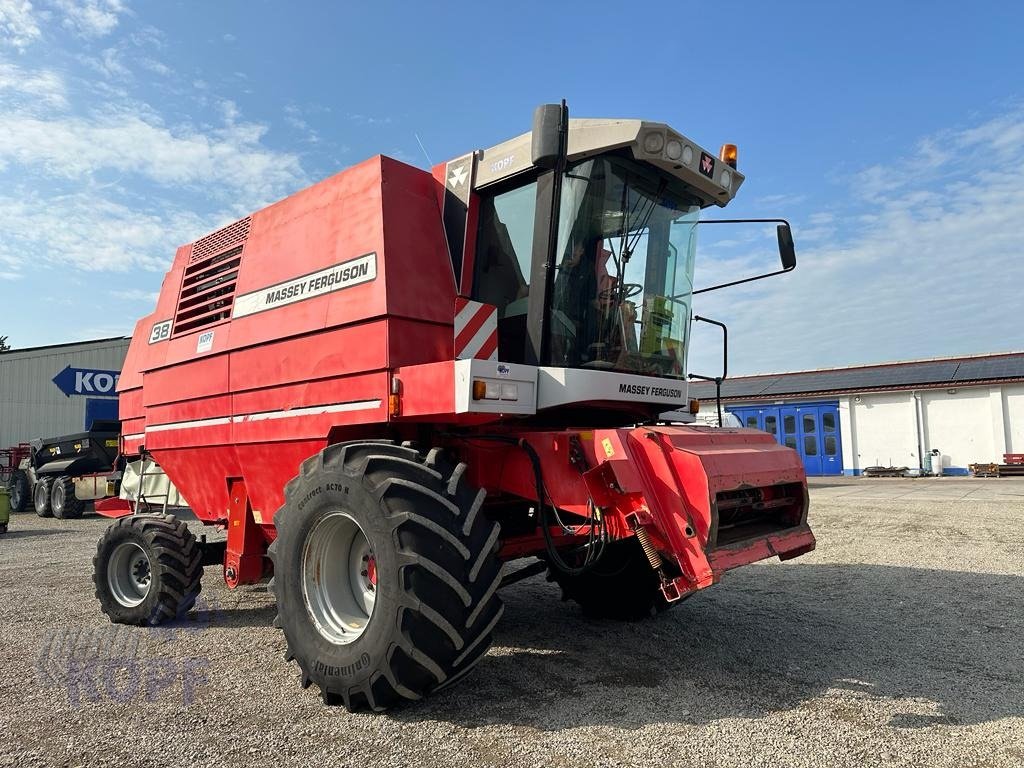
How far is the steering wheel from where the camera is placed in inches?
178

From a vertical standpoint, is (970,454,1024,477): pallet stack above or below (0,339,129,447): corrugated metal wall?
below

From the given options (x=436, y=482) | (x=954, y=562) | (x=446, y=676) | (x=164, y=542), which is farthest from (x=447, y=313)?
(x=954, y=562)

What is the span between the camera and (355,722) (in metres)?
3.52

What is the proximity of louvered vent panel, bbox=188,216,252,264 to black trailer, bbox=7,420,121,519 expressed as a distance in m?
11.9

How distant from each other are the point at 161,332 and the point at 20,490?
1638 cm

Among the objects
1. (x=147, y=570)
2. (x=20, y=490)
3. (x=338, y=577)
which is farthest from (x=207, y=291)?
(x=20, y=490)

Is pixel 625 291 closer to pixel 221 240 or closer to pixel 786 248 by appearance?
pixel 786 248

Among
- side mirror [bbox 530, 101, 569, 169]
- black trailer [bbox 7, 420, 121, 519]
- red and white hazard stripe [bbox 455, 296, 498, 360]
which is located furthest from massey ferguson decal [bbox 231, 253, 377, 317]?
black trailer [bbox 7, 420, 121, 519]

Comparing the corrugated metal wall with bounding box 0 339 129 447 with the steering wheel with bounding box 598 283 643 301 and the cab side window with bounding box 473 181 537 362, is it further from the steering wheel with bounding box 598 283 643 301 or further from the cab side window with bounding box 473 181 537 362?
the steering wheel with bounding box 598 283 643 301

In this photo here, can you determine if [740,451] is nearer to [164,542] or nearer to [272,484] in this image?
[272,484]

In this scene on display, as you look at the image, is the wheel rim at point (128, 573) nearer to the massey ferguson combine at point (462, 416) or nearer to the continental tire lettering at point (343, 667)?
the massey ferguson combine at point (462, 416)

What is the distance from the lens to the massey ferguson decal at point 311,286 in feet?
15.1

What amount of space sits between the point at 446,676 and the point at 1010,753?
8.34 ft

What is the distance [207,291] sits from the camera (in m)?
6.17
